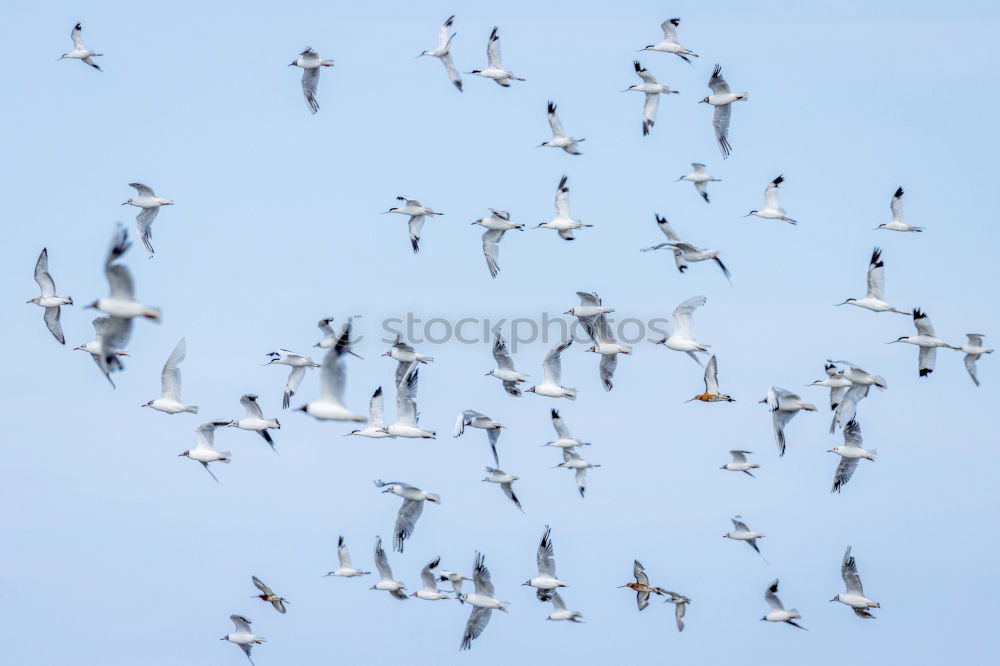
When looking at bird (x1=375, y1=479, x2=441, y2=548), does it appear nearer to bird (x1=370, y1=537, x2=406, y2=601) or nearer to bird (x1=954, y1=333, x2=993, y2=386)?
bird (x1=370, y1=537, x2=406, y2=601)

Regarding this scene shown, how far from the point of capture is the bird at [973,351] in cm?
4062

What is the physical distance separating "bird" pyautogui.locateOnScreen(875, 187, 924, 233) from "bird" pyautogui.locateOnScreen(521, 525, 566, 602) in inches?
445

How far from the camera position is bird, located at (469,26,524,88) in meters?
41.6

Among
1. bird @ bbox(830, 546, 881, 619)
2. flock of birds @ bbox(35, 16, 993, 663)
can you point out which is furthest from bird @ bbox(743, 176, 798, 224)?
bird @ bbox(830, 546, 881, 619)

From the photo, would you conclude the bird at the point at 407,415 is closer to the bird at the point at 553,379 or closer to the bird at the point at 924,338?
the bird at the point at 553,379

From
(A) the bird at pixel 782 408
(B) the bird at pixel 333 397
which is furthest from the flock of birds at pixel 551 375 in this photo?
(B) the bird at pixel 333 397

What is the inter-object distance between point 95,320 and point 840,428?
17.9m

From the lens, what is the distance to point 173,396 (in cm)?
3847

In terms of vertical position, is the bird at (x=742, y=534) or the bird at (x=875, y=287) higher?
the bird at (x=875, y=287)

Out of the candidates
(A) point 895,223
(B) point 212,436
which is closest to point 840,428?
(A) point 895,223

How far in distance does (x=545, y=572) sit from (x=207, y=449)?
8480 millimetres

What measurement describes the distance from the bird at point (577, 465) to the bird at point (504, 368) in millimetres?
2491

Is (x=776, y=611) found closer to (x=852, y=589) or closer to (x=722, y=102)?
(x=852, y=589)

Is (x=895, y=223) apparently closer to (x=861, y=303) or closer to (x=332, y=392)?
(x=861, y=303)
